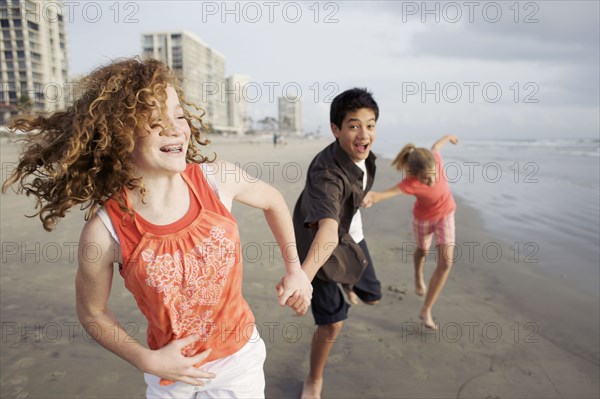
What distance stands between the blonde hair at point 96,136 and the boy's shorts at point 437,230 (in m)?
3.43

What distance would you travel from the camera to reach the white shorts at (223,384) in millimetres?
1631

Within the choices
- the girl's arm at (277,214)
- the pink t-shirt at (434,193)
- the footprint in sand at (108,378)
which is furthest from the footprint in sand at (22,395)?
the pink t-shirt at (434,193)

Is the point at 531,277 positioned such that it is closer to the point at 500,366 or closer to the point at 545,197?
the point at 500,366

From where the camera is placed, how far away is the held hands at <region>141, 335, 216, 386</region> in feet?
4.83

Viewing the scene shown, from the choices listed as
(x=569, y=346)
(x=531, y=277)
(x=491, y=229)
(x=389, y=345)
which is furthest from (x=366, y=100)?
(x=491, y=229)

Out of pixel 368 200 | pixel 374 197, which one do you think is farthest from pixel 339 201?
pixel 374 197

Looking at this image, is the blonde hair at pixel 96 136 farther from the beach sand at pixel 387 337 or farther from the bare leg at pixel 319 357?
the beach sand at pixel 387 337

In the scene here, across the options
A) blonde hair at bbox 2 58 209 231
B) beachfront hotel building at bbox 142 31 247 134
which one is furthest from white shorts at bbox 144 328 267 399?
beachfront hotel building at bbox 142 31 247 134

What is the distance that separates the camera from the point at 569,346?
142 inches

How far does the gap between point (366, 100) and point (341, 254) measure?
1088 mm

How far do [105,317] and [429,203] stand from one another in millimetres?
3530

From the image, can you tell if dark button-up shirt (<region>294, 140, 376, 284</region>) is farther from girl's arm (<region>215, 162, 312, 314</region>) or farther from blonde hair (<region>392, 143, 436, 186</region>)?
blonde hair (<region>392, 143, 436, 186</region>)

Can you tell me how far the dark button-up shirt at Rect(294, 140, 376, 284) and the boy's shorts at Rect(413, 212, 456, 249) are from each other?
5.29 feet

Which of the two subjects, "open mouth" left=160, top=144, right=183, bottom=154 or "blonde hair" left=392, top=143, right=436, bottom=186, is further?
"blonde hair" left=392, top=143, right=436, bottom=186
